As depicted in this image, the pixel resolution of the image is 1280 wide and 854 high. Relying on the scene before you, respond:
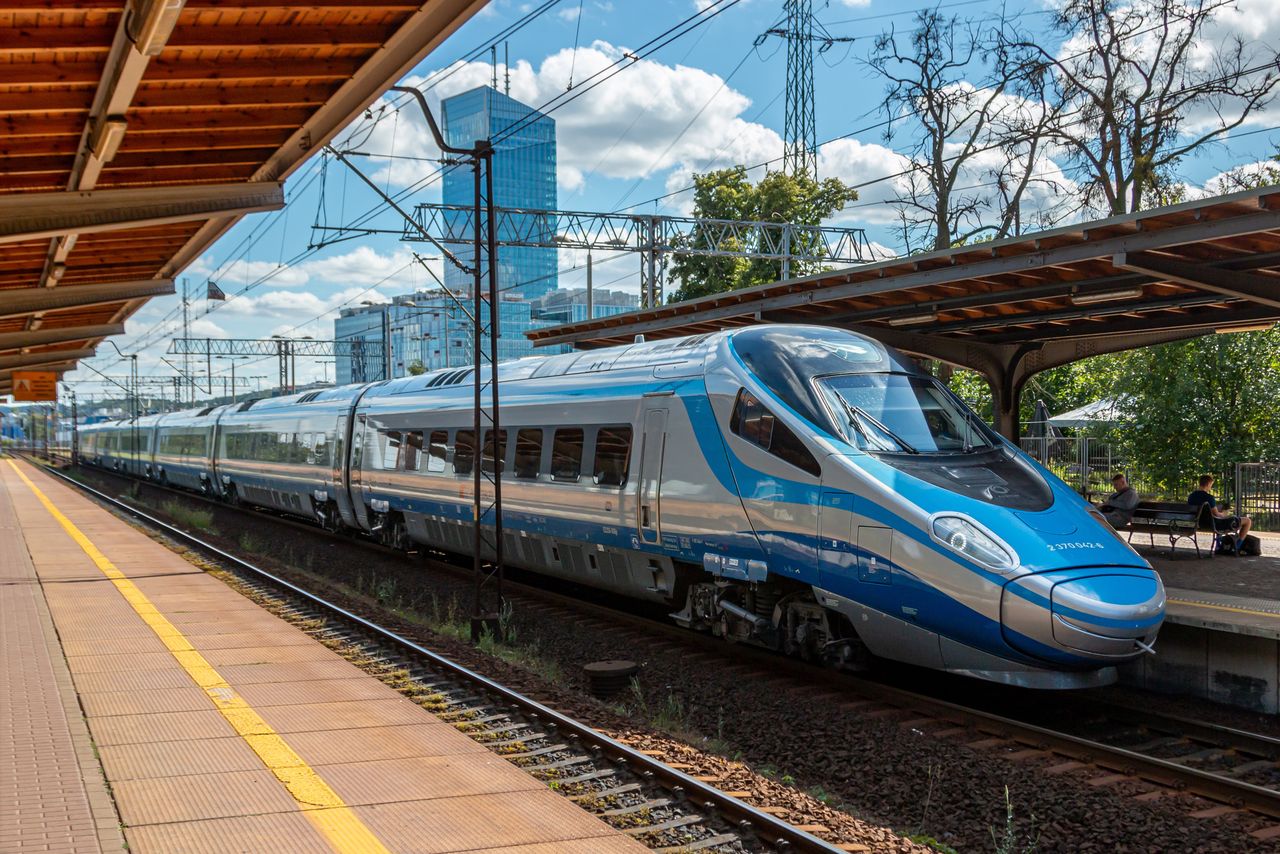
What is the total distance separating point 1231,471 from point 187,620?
2120 centimetres

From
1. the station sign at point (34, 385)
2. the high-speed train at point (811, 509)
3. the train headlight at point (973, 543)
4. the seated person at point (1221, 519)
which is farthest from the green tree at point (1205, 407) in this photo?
the station sign at point (34, 385)

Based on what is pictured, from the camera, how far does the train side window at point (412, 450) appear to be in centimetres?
1739

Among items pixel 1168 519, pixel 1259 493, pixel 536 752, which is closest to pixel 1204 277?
pixel 1168 519

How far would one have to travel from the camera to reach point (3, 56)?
346 inches

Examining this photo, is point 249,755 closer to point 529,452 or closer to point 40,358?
point 529,452

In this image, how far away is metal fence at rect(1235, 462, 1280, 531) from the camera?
21.1m

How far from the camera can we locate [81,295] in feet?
70.8

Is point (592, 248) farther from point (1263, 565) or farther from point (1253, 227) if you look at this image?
point (1253, 227)

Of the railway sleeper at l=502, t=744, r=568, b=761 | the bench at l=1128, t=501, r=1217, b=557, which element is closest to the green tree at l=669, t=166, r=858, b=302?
the bench at l=1128, t=501, r=1217, b=557

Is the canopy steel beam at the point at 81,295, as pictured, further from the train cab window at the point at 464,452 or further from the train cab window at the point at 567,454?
the train cab window at the point at 567,454

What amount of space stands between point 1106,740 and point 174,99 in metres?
9.95

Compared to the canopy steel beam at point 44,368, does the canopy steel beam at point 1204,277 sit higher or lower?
lower

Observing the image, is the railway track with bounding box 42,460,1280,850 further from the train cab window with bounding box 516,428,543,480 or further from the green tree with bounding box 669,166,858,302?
the green tree with bounding box 669,166,858,302

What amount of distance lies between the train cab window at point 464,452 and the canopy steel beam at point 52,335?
53.5ft
